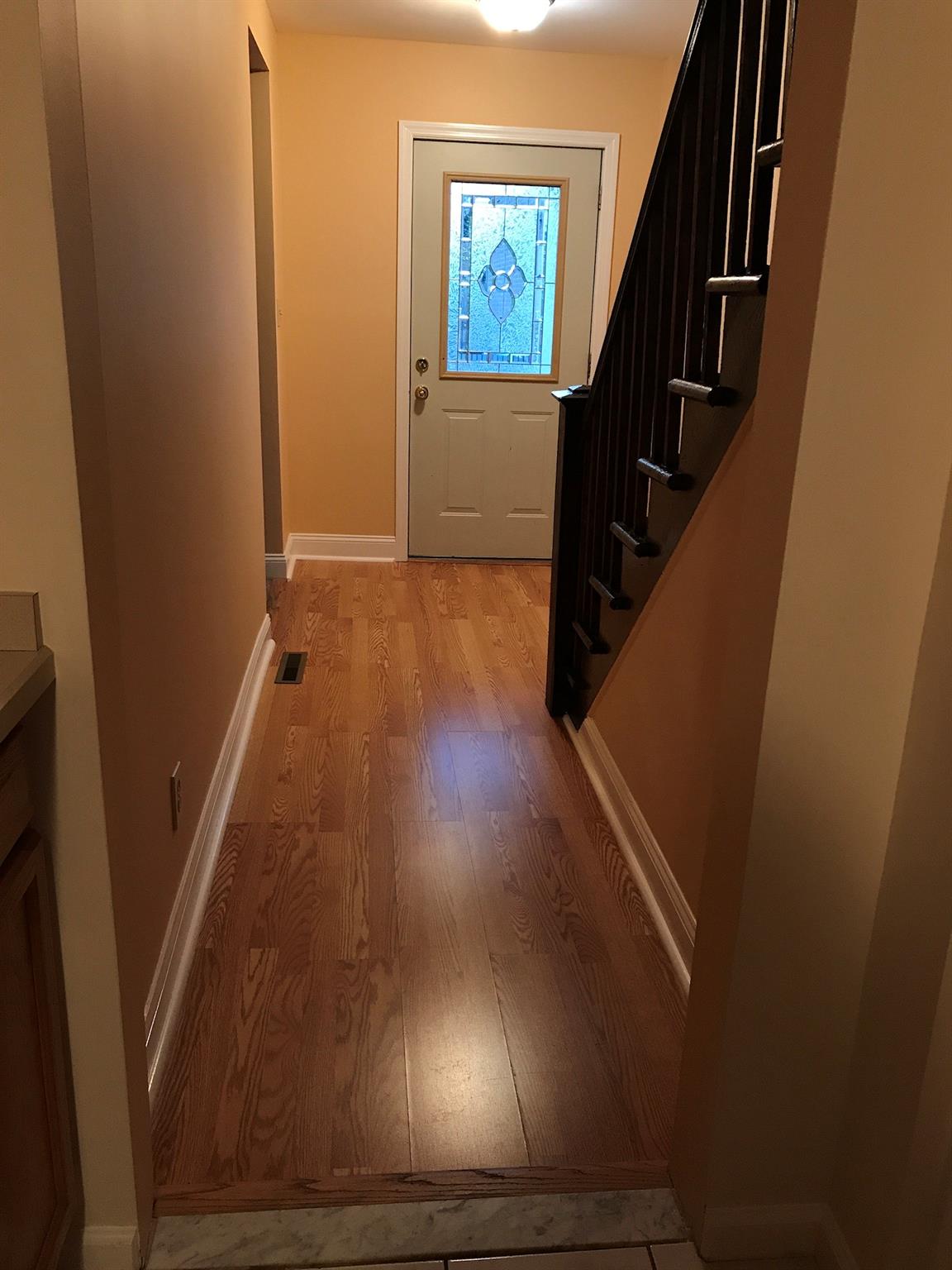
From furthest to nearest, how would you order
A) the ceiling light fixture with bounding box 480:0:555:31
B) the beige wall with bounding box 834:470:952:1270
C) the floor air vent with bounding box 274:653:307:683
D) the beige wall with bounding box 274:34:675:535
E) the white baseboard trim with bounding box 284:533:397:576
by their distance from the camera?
1. the white baseboard trim with bounding box 284:533:397:576
2. the beige wall with bounding box 274:34:675:535
3. the ceiling light fixture with bounding box 480:0:555:31
4. the floor air vent with bounding box 274:653:307:683
5. the beige wall with bounding box 834:470:952:1270

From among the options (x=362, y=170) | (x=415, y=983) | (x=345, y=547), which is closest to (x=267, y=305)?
(x=362, y=170)

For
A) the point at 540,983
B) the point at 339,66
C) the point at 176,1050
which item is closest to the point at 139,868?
the point at 176,1050

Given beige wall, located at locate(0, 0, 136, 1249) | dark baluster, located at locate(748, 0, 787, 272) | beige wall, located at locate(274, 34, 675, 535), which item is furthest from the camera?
beige wall, located at locate(274, 34, 675, 535)

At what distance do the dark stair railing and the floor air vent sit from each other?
108cm

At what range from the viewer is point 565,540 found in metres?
3.10

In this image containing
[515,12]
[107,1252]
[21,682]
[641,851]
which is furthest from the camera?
[515,12]

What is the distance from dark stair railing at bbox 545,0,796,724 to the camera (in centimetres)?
179

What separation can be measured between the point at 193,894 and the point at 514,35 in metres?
3.97

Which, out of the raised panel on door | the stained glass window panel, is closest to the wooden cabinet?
the raised panel on door

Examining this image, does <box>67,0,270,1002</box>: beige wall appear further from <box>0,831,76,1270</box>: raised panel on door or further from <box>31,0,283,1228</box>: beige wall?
<box>0,831,76,1270</box>: raised panel on door

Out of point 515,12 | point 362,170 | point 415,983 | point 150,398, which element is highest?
point 515,12

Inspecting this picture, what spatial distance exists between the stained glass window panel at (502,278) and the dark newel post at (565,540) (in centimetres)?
200

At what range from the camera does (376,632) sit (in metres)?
4.14

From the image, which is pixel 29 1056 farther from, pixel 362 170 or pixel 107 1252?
pixel 362 170
